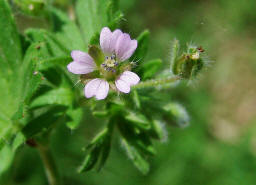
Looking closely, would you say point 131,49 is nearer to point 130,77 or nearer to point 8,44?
point 130,77

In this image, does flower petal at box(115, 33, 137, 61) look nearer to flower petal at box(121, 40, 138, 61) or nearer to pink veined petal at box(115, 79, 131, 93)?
flower petal at box(121, 40, 138, 61)

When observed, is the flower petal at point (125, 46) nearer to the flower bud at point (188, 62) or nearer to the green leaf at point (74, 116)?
the flower bud at point (188, 62)

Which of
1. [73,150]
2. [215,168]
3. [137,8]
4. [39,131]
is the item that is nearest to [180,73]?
[39,131]

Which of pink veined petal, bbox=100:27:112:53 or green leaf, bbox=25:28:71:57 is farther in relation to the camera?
green leaf, bbox=25:28:71:57

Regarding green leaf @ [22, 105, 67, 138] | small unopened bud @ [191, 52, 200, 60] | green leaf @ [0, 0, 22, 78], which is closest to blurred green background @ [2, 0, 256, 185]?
green leaf @ [0, 0, 22, 78]

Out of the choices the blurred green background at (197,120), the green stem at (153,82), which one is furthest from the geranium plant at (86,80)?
the blurred green background at (197,120)
